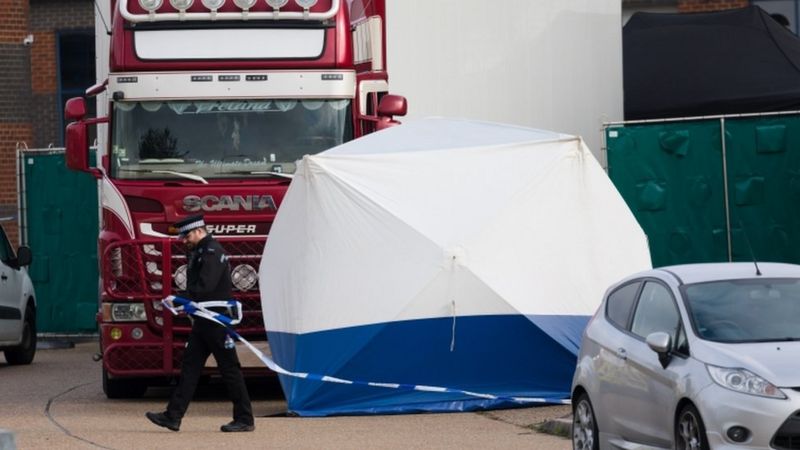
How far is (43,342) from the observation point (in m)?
26.3

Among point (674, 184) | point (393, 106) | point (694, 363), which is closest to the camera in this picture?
point (694, 363)

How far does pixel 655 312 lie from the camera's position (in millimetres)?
10906

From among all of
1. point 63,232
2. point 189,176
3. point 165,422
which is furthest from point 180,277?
point 63,232

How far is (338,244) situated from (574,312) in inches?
85.6

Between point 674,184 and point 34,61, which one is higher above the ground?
point 34,61

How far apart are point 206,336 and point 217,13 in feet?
10.6

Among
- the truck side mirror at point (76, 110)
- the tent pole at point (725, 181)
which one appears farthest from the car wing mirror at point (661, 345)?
the tent pole at point (725, 181)

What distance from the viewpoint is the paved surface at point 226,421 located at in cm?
1290

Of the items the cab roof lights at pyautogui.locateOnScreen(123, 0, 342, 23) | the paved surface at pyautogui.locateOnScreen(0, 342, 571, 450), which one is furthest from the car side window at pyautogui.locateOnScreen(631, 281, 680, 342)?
the cab roof lights at pyautogui.locateOnScreen(123, 0, 342, 23)

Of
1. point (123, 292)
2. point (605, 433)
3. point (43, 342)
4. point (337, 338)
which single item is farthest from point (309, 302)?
point (43, 342)

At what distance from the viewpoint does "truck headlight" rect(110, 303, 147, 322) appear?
1570 cm

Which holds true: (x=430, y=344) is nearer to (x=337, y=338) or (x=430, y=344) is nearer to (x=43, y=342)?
(x=337, y=338)

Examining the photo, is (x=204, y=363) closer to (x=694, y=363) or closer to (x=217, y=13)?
(x=217, y=13)

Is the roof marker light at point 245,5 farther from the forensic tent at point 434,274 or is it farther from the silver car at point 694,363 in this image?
the silver car at point 694,363
